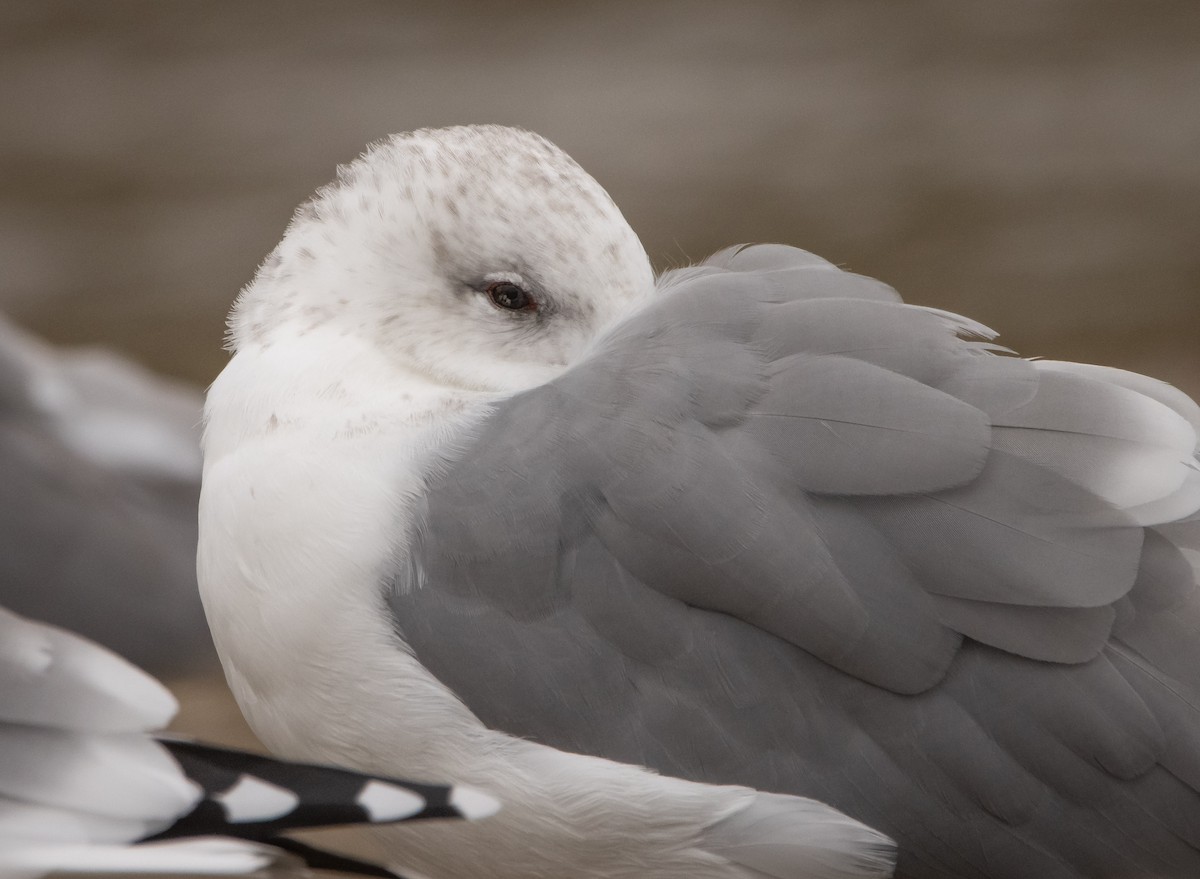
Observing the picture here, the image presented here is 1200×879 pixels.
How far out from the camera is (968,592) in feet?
4.43

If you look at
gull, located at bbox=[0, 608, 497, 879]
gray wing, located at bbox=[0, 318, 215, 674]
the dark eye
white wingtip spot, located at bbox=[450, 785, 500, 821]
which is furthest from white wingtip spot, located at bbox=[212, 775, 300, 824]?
gray wing, located at bbox=[0, 318, 215, 674]

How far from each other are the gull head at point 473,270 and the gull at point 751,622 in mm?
131

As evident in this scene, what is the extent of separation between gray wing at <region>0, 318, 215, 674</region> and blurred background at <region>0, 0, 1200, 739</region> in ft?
3.79

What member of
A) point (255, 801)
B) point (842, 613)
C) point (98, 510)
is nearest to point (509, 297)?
point (842, 613)

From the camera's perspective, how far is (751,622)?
4.48 feet

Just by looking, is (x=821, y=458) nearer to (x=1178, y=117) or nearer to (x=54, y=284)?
(x=54, y=284)

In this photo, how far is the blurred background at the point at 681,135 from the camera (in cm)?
420

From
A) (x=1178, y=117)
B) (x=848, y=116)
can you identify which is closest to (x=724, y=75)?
(x=848, y=116)

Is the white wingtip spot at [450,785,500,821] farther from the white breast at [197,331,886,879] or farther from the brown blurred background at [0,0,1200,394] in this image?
the brown blurred background at [0,0,1200,394]

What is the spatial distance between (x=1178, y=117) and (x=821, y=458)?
13.6 ft

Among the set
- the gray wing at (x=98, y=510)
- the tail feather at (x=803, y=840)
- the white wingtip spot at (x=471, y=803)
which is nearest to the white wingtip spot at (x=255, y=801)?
the white wingtip spot at (x=471, y=803)

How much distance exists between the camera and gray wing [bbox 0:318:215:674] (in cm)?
232

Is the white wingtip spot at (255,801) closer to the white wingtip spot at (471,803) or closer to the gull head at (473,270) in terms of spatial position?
the white wingtip spot at (471,803)

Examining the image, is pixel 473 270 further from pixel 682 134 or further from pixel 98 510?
pixel 682 134
